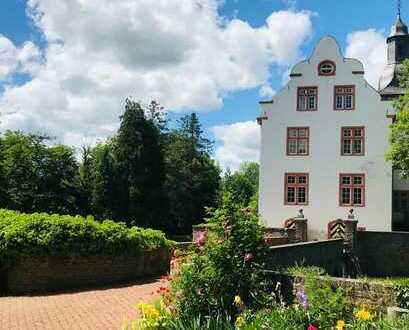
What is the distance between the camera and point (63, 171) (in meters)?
45.2

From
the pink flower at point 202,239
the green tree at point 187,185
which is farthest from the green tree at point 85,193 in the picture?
the pink flower at point 202,239

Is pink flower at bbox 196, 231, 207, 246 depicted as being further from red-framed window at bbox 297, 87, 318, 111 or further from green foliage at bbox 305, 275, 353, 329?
red-framed window at bbox 297, 87, 318, 111

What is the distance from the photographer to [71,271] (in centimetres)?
1473

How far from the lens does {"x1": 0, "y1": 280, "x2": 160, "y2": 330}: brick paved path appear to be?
9945 mm

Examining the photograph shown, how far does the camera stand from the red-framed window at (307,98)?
31750mm

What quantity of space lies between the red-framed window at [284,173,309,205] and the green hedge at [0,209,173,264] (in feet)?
54.9

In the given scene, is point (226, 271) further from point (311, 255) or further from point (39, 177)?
point (39, 177)

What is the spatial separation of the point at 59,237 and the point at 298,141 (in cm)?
1996

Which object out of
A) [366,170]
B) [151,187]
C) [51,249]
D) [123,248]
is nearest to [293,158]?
[366,170]

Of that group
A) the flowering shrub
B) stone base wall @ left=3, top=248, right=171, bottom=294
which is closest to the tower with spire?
stone base wall @ left=3, top=248, right=171, bottom=294

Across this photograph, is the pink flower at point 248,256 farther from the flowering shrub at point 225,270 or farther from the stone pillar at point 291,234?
the stone pillar at point 291,234

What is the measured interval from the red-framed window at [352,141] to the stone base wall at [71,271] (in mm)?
17667

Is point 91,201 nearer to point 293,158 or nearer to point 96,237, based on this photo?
point 293,158

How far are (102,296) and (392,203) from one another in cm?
2278
